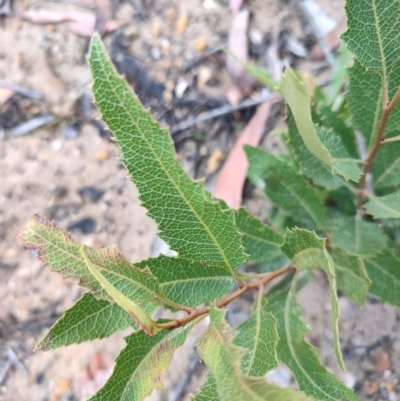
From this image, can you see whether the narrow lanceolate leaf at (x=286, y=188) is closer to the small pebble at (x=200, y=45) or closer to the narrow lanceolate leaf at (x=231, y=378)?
the narrow lanceolate leaf at (x=231, y=378)

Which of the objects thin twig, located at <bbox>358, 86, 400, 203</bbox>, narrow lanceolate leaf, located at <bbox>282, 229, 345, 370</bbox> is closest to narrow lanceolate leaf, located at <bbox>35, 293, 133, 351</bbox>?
narrow lanceolate leaf, located at <bbox>282, 229, 345, 370</bbox>

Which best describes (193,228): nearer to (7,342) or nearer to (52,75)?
(7,342)

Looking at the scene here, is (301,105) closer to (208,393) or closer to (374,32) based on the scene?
(374,32)

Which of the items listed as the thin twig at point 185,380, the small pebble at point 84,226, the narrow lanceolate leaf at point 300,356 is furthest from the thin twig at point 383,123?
the small pebble at point 84,226

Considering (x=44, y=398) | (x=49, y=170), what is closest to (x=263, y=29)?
(x=49, y=170)

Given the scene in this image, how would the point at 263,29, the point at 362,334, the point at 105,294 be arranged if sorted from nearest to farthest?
the point at 105,294
the point at 362,334
the point at 263,29

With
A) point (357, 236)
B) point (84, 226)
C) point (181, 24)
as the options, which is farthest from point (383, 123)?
point (181, 24)
